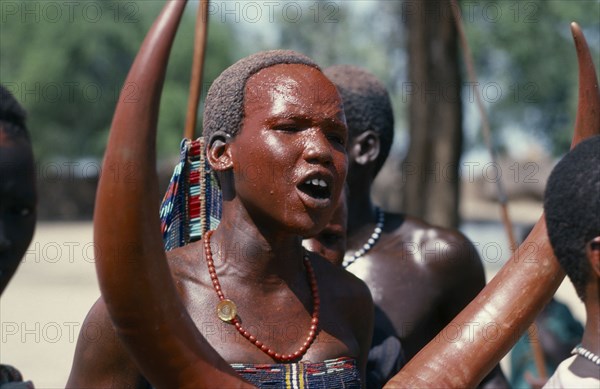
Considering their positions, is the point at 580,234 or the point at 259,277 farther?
the point at 259,277

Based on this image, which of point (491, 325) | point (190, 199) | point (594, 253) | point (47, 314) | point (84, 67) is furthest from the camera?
point (84, 67)

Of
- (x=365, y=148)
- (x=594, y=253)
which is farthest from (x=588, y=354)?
(x=365, y=148)

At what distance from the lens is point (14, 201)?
2.77m

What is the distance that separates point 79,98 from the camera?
32.1 meters

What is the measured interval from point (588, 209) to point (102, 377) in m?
1.31

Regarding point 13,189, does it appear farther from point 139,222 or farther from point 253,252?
point 139,222

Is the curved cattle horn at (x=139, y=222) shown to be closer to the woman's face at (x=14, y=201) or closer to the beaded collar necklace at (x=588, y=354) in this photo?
the woman's face at (x=14, y=201)

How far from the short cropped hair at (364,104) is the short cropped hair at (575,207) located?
211cm

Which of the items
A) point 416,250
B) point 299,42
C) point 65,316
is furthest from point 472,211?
point 416,250

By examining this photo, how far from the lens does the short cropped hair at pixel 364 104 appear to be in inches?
166

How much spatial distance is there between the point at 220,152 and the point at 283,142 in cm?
26

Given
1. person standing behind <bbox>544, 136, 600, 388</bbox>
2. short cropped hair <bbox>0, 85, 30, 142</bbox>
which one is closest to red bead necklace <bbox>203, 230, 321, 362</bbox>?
short cropped hair <bbox>0, 85, 30, 142</bbox>

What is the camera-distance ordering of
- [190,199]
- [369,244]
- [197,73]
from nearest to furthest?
[190,199] → [197,73] → [369,244]

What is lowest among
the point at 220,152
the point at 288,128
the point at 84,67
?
the point at 84,67
